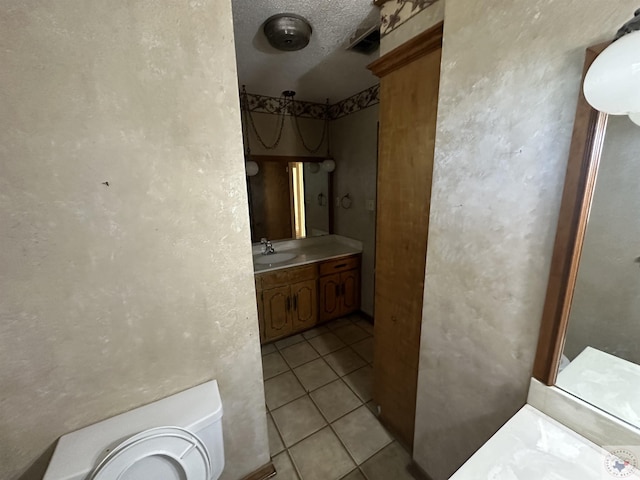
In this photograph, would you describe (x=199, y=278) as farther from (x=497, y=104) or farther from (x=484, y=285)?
(x=497, y=104)

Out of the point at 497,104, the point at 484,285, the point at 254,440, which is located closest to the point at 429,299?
the point at 484,285

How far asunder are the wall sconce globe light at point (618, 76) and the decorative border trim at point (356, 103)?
75.2 inches

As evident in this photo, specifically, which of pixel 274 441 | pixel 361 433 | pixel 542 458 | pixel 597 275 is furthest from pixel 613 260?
pixel 274 441

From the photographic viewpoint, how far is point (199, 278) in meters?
1.01

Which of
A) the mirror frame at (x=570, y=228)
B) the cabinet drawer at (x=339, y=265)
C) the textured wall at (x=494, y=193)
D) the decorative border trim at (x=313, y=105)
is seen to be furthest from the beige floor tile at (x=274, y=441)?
the decorative border trim at (x=313, y=105)

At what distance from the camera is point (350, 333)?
2.61 metres

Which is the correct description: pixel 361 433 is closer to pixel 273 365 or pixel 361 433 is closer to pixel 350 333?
pixel 273 365

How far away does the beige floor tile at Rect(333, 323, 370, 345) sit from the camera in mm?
2508

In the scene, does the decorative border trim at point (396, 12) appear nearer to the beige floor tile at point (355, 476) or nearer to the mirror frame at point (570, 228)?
the mirror frame at point (570, 228)

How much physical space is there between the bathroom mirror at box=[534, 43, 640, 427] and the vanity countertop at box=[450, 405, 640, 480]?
0.12m

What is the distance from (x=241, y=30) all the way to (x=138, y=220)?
1.22m

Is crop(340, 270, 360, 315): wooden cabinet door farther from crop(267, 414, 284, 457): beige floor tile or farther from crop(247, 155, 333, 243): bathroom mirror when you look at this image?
crop(267, 414, 284, 457): beige floor tile

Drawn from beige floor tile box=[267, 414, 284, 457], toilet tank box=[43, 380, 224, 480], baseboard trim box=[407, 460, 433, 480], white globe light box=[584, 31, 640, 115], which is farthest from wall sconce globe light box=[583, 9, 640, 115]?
beige floor tile box=[267, 414, 284, 457]

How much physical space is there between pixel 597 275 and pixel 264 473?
1717mm
